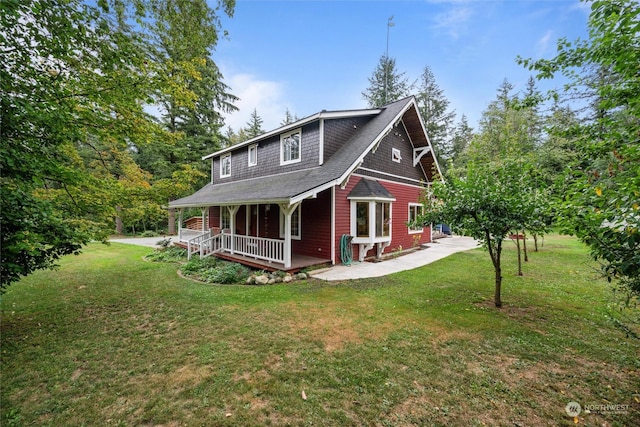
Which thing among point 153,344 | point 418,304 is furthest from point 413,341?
point 153,344

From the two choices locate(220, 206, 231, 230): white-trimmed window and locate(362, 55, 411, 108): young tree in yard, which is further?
locate(362, 55, 411, 108): young tree in yard

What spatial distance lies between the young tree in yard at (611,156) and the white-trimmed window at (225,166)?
1474 cm

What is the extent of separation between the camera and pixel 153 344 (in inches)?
150

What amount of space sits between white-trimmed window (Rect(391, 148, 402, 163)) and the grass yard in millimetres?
7232

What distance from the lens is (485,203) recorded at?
4559mm

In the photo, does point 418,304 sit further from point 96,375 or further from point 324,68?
point 324,68

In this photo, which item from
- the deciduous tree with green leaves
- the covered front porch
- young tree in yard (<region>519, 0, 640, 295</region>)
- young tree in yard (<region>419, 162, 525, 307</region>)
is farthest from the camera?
the covered front porch

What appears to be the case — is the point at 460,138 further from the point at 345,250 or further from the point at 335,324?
the point at 335,324

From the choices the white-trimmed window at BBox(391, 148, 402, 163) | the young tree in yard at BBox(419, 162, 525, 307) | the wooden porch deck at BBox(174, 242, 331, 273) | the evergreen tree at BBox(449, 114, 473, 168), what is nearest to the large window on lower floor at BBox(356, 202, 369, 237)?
the wooden porch deck at BBox(174, 242, 331, 273)

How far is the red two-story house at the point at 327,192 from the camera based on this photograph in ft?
28.8

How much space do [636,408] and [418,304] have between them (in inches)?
120

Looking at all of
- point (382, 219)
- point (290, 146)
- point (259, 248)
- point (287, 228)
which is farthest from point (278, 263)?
point (290, 146)

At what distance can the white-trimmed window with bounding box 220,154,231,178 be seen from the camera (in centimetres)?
1556

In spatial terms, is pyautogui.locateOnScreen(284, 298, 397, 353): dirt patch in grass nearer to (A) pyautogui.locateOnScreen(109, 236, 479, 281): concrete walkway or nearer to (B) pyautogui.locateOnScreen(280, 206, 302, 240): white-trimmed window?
(A) pyautogui.locateOnScreen(109, 236, 479, 281): concrete walkway
